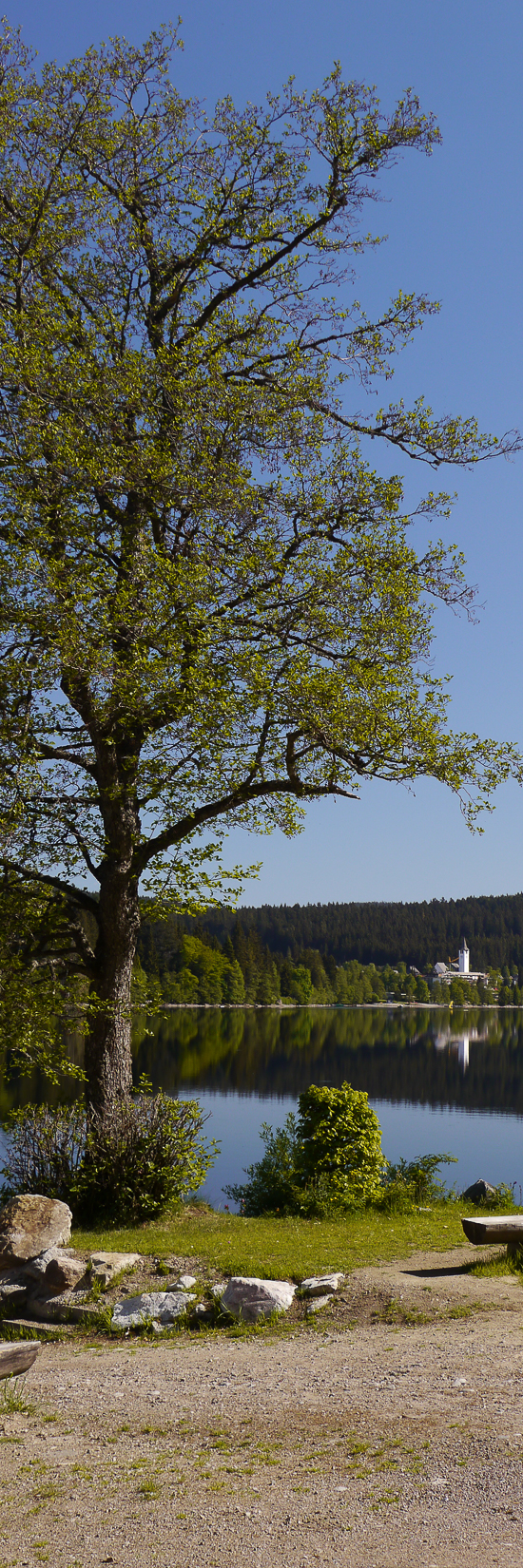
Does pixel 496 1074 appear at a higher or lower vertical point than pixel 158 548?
lower

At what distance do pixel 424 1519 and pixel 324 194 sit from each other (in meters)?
14.2

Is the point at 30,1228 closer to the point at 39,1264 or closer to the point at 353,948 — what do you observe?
the point at 39,1264

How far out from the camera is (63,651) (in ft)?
34.6

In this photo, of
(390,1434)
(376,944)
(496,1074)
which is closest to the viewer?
(390,1434)

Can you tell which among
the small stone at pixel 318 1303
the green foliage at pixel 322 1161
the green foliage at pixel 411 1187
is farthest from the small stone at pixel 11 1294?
the green foliage at pixel 411 1187

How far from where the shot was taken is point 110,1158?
11344 mm

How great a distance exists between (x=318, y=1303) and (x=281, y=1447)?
8.73ft

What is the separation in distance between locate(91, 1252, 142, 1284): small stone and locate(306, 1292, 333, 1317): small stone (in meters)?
1.75

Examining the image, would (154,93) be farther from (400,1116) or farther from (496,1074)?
(496,1074)

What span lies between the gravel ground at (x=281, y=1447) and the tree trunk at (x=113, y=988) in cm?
485

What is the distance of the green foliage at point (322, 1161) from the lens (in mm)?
12445

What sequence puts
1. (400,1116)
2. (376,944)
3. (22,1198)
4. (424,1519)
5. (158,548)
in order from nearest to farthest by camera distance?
(424,1519), (22,1198), (158,548), (400,1116), (376,944)

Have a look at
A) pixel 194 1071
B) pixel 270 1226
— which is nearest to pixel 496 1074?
pixel 194 1071

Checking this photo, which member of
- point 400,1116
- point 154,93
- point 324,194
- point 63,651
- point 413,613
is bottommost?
point 400,1116
